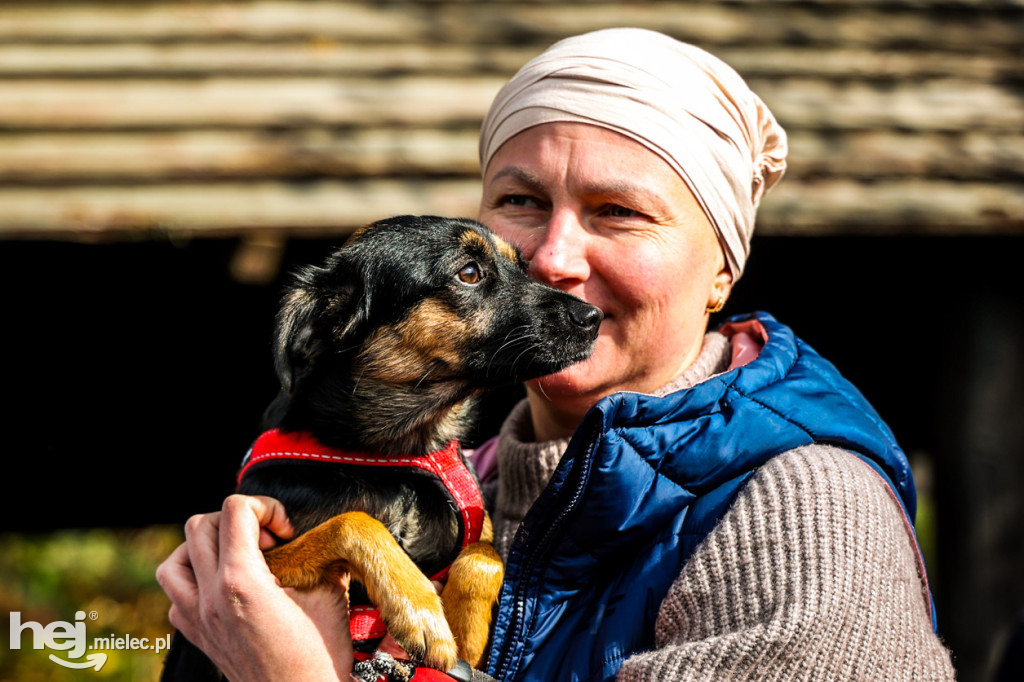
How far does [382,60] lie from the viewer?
15.4 ft

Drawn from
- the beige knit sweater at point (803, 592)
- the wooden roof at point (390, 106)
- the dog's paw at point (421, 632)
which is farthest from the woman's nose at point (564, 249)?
the wooden roof at point (390, 106)

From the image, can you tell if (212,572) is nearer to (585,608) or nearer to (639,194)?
(585,608)

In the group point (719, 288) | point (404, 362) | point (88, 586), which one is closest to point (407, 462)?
point (404, 362)

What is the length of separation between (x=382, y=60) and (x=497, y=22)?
0.65 m

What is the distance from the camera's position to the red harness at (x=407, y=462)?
92.4 inches

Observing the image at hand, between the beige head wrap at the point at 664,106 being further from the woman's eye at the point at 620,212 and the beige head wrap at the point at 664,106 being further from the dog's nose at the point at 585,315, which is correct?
the dog's nose at the point at 585,315

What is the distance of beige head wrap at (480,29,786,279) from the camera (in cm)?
214

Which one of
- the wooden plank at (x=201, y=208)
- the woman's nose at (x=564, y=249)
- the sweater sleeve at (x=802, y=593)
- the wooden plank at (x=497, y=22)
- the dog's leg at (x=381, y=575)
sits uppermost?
the wooden plank at (x=497, y=22)

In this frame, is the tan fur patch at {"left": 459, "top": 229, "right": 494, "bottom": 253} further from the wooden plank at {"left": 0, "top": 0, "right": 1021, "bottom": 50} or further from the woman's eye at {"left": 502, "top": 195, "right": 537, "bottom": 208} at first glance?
the wooden plank at {"left": 0, "top": 0, "right": 1021, "bottom": 50}

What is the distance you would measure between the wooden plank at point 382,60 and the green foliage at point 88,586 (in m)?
5.89

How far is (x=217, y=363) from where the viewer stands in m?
5.90

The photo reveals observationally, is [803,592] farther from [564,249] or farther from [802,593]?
[564,249]

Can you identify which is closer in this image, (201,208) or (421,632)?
(421,632)

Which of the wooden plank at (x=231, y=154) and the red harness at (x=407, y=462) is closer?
the red harness at (x=407, y=462)
